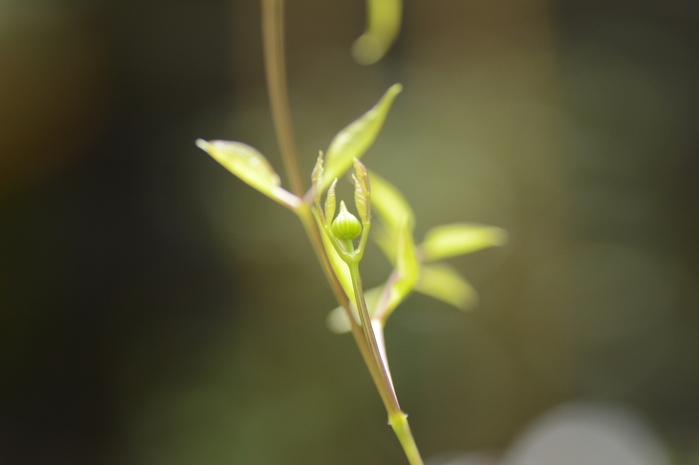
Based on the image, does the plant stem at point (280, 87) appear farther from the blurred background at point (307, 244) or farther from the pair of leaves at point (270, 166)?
the blurred background at point (307, 244)

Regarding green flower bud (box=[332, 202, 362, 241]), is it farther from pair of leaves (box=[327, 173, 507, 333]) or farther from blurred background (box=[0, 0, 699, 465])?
blurred background (box=[0, 0, 699, 465])

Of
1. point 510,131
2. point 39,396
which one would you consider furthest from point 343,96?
point 39,396

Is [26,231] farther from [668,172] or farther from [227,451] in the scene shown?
[668,172]

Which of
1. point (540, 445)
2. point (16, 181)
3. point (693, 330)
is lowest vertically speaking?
point (540, 445)

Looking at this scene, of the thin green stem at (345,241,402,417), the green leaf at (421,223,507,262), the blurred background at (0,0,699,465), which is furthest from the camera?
the blurred background at (0,0,699,465)

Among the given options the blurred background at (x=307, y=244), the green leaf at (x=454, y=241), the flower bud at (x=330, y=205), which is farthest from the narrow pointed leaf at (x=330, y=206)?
the blurred background at (x=307, y=244)

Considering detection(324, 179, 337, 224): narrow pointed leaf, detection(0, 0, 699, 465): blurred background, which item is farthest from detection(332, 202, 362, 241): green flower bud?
detection(0, 0, 699, 465): blurred background
